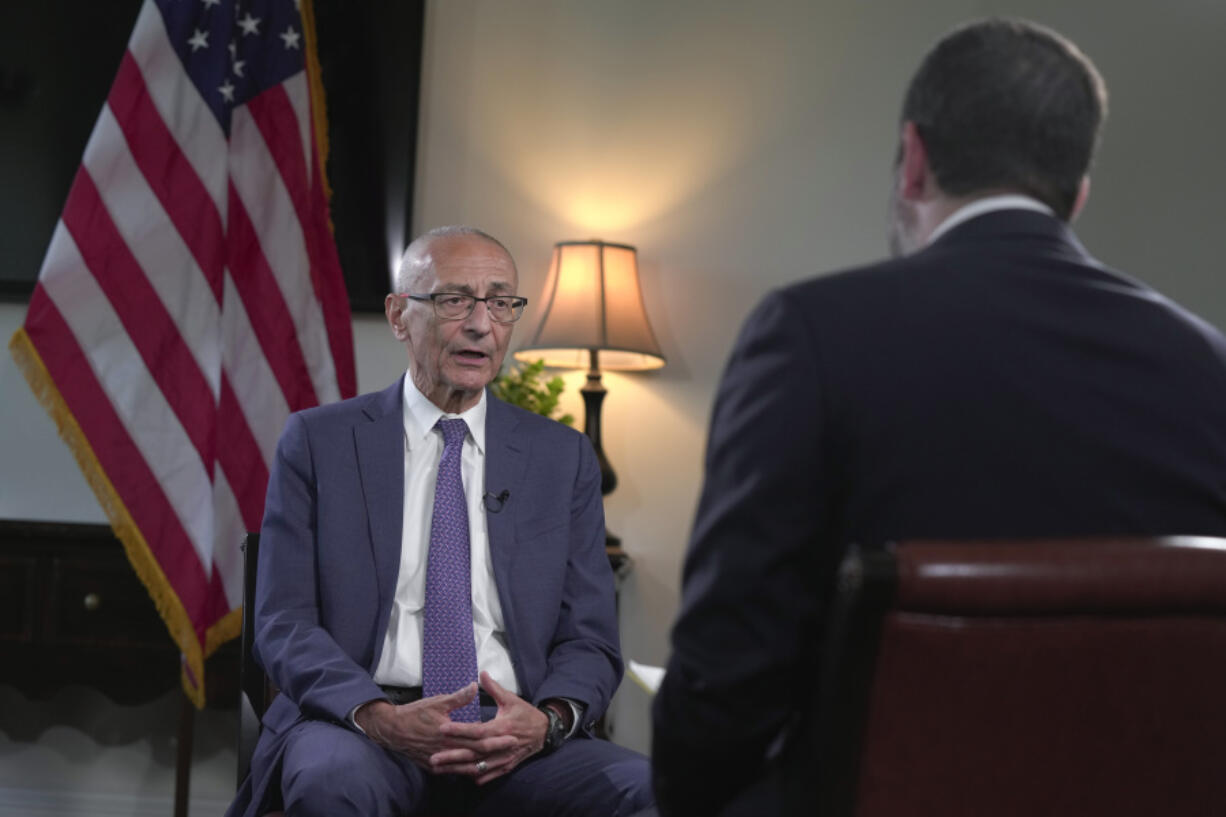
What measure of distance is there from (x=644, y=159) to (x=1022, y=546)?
2826mm

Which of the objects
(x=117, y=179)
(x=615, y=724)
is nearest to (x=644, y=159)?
(x=117, y=179)

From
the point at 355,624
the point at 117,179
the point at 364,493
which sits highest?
the point at 117,179

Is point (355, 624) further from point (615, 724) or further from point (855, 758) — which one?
point (615, 724)

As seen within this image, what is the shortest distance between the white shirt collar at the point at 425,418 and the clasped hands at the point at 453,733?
1.58ft

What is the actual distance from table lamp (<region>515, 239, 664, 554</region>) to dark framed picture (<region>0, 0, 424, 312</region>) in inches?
21.4

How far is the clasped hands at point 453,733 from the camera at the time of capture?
1680 mm

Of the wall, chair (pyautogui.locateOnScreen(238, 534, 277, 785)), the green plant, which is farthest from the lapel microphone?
the wall

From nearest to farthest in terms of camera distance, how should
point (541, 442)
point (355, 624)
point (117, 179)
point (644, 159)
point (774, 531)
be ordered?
point (774, 531) → point (355, 624) → point (541, 442) → point (117, 179) → point (644, 159)

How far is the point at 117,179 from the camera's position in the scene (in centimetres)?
281

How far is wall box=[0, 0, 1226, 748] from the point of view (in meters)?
3.40

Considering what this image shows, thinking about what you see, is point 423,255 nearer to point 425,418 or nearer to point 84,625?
Result: point 425,418

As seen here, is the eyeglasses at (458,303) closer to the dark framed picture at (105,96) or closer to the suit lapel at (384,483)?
the suit lapel at (384,483)

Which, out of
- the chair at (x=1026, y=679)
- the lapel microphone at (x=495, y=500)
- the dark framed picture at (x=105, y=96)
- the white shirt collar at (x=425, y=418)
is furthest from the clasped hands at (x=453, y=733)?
the dark framed picture at (x=105, y=96)

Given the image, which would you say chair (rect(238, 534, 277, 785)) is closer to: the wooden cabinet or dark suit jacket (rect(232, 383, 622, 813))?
dark suit jacket (rect(232, 383, 622, 813))
